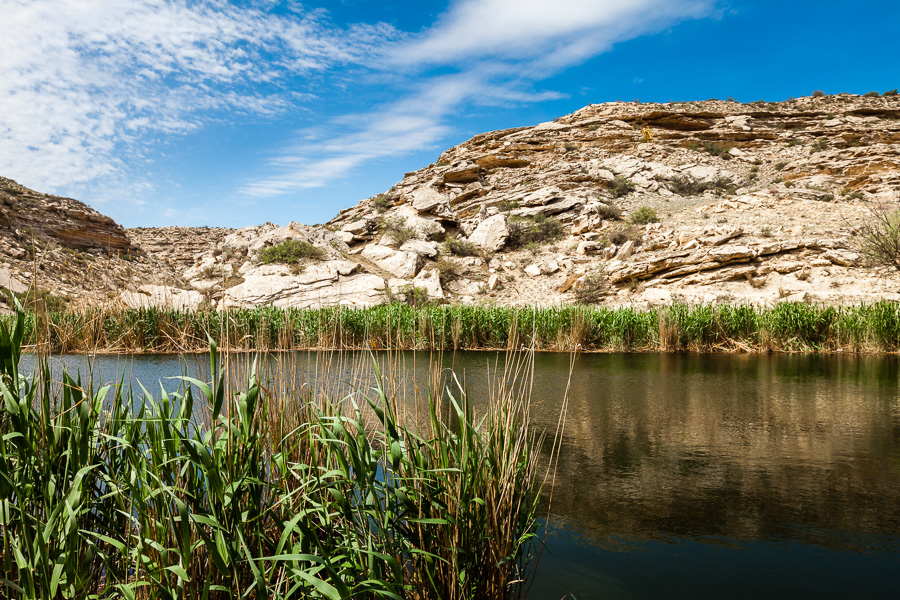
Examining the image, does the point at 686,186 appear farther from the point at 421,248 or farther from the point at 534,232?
the point at 421,248

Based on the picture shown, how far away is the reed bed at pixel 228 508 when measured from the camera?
2350 mm

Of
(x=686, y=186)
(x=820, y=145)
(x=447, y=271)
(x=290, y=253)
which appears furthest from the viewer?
(x=820, y=145)

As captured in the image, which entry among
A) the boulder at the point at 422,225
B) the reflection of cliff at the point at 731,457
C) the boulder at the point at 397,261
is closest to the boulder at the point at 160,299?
the reflection of cliff at the point at 731,457

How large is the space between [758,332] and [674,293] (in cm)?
750

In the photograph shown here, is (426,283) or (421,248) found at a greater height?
(421,248)

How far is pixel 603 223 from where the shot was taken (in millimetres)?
33875

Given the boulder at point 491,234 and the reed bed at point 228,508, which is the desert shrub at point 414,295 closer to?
the boulder at point 491,234

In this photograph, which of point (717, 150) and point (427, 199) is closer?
point (427, 199)

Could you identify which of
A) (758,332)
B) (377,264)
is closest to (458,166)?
Result: (377,264)

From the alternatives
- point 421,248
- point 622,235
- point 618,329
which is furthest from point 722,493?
point 421,248

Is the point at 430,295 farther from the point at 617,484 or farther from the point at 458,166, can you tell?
the point at 617,484

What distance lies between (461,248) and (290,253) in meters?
9.88

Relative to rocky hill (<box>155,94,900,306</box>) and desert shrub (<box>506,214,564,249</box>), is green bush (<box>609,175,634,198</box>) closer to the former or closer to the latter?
rocky hill (<box>155,94,900,306</box>)

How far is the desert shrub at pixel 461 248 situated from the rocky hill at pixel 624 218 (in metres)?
0.12
